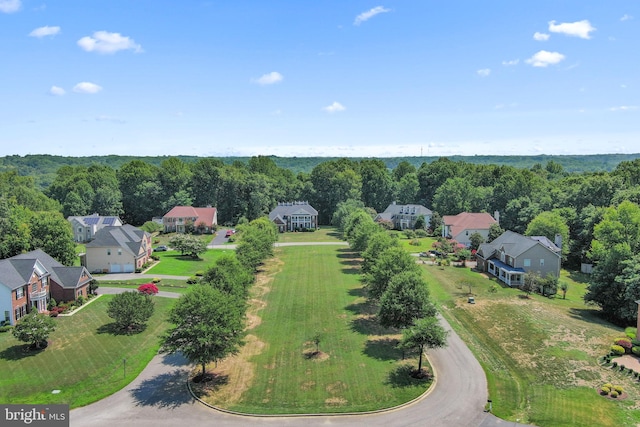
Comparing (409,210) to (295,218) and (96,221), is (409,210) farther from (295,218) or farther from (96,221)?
(96,221)

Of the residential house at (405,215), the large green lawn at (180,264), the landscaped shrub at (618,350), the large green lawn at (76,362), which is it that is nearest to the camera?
the large green lawn at (76,362)

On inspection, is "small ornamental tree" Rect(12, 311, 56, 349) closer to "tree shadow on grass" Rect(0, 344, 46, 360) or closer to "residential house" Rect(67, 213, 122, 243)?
"tree shadow on grass" Rect(0, 344, 46, 360)

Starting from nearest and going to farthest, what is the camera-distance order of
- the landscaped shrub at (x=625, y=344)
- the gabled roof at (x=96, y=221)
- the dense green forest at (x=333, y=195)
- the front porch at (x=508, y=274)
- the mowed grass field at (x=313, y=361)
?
the mowed grass field at (x=313, y=361)
the landscaped shrub at (x=625, y=344)
the front porch at (x=508, y=274)
the dense green forest at (x=333, y=195)
the gabled roof at (x=96, y=221)

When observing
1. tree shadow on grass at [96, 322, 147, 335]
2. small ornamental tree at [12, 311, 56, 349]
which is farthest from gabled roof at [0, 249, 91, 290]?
tree shadow on grass at [96, 322, 147, 335]

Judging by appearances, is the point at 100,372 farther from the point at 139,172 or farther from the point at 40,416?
the point at 139,172

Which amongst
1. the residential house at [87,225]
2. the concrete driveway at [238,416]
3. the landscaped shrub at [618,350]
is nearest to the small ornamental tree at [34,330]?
the concrete driveway at [238,416]

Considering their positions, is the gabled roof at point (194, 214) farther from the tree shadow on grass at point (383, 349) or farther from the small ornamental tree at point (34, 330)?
the tree shadow on grass at point (383, 349)
